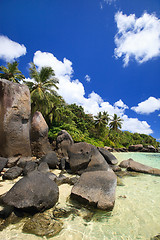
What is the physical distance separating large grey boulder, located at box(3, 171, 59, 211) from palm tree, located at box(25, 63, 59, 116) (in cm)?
1380

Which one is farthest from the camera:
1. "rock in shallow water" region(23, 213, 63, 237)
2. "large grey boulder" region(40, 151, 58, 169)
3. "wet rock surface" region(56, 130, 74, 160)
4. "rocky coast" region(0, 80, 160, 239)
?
"wet rock surface" region(56, 130, 74, 160)

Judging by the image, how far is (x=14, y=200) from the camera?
8.91 feet

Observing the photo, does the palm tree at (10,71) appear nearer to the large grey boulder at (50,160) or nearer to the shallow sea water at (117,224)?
the large grey boulder at (50,160)

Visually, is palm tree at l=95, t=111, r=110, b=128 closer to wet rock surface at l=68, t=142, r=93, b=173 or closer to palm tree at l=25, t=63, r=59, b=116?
palm tree at l=25, t=63, r=59, b=116

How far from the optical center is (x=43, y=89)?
17359 mm

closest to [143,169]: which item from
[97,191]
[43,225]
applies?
[97,191]

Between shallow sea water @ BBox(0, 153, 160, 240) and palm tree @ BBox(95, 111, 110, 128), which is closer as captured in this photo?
shallow sea water @ BBox(0, 153, 160, 240)

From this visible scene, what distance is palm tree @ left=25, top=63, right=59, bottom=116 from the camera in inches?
638

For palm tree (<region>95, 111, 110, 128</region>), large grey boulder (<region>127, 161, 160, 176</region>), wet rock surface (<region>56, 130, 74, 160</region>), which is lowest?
large grey boulder (<region>127, 161, 160, 176</region>)

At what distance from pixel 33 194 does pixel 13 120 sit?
16.7 ft

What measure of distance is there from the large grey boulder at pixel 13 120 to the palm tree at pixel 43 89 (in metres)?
8.66

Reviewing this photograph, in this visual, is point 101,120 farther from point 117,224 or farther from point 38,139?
point 117,224

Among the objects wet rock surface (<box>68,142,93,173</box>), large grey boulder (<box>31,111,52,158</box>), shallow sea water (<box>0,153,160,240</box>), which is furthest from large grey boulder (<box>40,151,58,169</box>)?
shallow sea water (<box>0,153,160,240</box>)

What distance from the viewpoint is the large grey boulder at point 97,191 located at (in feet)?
10.4
